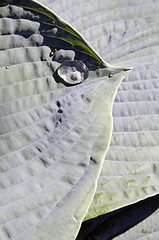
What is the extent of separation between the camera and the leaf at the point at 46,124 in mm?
519

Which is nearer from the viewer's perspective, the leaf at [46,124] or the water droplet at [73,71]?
the leaf at [46,124]

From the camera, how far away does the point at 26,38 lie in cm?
64

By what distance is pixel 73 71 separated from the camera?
645 millimetres

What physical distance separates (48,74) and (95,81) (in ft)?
0.34

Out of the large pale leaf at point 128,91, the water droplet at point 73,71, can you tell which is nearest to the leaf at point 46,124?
the water droplet at point 73,71

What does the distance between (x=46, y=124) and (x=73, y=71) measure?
13 centimetres

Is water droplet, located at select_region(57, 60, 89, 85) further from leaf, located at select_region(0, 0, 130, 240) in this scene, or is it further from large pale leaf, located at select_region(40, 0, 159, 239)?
large pale leaf, located at select_region(40, 0, 159, 239)

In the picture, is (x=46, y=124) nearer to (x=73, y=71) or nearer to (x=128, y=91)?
(x=73, y=71)

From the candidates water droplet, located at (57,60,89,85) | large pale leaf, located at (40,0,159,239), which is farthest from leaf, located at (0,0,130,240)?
large pale leaf, located at (40,0,159,239)

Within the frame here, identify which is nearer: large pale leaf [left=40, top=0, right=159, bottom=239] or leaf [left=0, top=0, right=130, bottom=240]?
leaf [left=0, top=0, right=130, bottom=240]

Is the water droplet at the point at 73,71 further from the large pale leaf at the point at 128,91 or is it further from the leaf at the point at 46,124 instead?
the large pale leaf at the point at 128,91

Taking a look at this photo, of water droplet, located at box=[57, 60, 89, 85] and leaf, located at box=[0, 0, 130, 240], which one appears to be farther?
water droplet, located at box=[57, 60, 89, 85]

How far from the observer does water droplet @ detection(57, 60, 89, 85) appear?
25.6 inches

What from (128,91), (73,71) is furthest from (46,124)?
(128,91)
